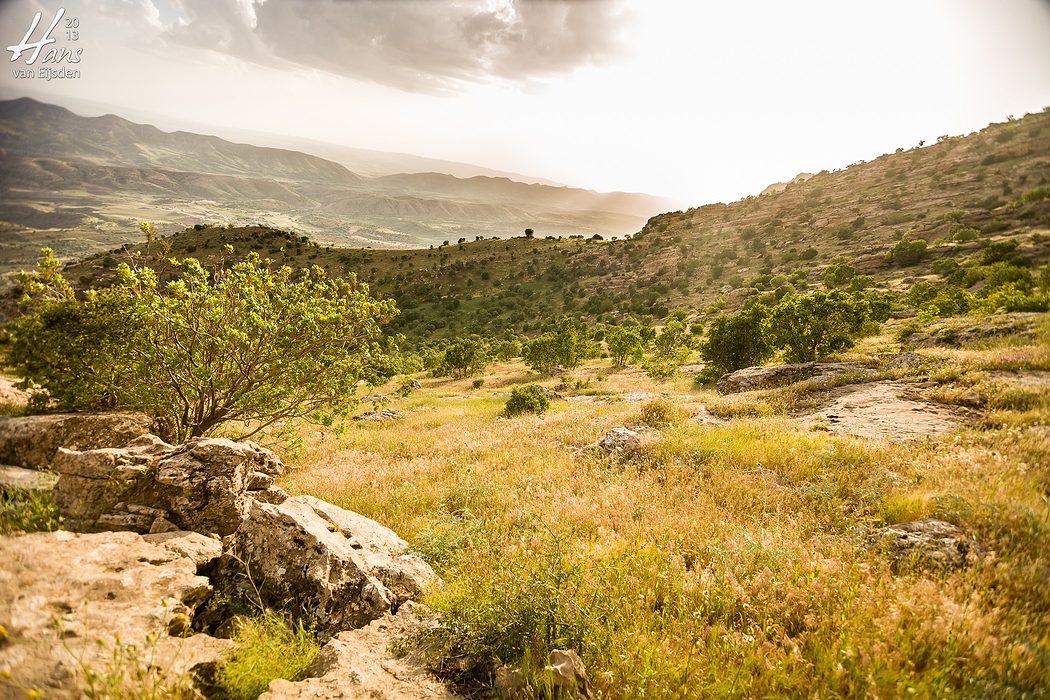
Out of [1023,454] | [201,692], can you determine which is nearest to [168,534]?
[201,692]

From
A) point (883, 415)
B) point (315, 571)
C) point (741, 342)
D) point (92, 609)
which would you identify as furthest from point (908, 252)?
point (92, 609)

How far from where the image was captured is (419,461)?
36.8 feet

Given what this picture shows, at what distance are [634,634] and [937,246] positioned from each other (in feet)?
221

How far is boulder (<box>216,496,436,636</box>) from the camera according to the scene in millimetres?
4591

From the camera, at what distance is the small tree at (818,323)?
1950cm

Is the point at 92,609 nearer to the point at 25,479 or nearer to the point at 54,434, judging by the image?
the point at 25,479

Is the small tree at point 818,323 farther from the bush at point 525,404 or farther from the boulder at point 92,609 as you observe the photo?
the boulder at point 92,609

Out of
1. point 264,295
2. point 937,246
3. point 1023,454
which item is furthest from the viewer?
point 937,246

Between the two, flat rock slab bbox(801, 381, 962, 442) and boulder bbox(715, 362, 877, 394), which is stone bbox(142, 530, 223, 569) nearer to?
flat rock slab bbox(801, 381, 962, 442)

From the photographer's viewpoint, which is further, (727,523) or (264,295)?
(264,295)

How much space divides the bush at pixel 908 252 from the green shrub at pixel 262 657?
66.7 meters

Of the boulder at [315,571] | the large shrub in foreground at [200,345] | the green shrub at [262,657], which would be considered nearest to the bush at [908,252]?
the large shrub in foreground at [200,345]

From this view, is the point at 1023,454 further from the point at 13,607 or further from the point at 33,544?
the point at 33,544

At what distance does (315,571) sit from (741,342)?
81.9 ft
